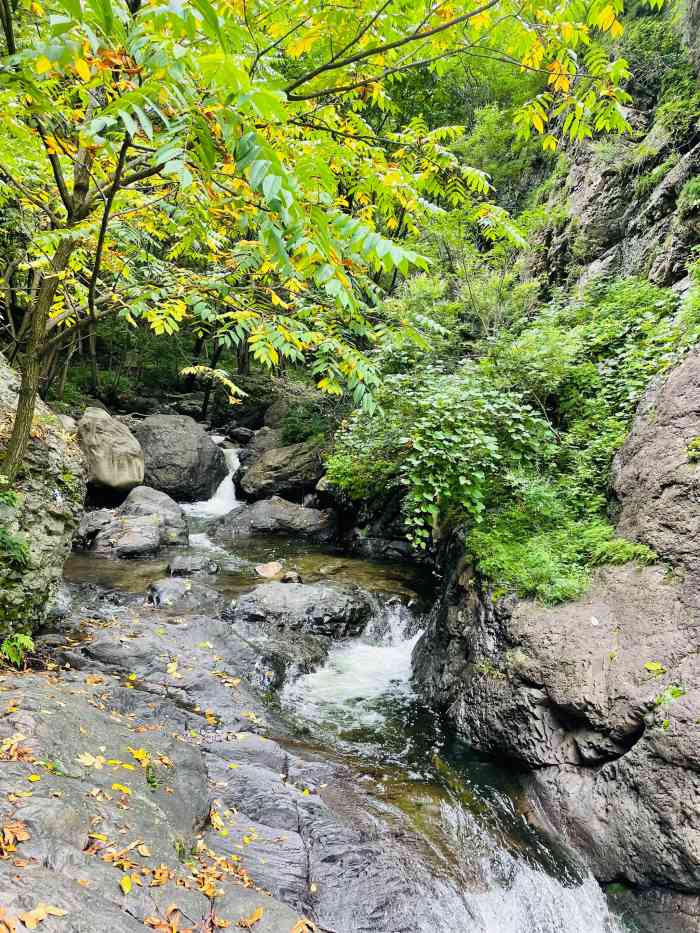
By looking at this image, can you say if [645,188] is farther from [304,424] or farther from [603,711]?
[603,711]

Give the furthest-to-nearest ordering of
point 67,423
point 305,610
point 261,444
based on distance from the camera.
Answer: point 261,444, point 67,423, point 305,610

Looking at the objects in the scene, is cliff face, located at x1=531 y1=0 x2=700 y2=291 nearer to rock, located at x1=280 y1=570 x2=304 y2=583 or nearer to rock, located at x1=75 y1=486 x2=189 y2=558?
rock, located at x1=280 y1=570 x2=304 y2=583

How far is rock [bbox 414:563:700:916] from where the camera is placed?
407cm

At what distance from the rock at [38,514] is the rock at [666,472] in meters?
6.49

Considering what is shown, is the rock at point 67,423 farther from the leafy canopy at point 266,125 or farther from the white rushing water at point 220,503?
the white rushing water at point 220,503

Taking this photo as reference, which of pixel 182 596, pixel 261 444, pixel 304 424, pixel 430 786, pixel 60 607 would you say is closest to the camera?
pixel 430 786

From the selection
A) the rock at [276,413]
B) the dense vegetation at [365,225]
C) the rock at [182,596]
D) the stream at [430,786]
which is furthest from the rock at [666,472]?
the rock at [276,413]

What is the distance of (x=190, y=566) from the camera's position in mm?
10078

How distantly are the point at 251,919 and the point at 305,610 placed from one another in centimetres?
558

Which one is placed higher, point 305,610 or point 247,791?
point 305,610

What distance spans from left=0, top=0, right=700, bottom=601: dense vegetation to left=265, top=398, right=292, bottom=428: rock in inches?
109

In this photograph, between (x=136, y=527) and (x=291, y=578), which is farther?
(x=136, y=527)

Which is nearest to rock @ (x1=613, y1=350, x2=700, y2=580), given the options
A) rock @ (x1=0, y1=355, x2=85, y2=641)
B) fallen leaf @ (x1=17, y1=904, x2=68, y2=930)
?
fallen leaf @ (x1=17, y1=904, x2=68, y2=930)

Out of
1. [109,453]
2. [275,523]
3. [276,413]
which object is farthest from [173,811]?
[276,413]
